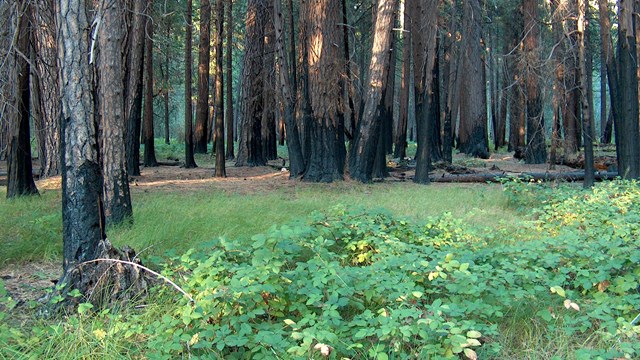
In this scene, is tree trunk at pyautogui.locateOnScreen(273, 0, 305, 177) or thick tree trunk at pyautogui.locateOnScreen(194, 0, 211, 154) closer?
tree trunk at pyautogui.locateOnScreen(273, 0, 305, 177)

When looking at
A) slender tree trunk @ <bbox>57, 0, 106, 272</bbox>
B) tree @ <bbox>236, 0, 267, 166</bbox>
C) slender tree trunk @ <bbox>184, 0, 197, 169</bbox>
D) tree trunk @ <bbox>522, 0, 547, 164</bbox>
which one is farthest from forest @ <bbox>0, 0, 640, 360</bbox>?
tree trunk @ <bbox>522, 0, 547, 164</bbox>

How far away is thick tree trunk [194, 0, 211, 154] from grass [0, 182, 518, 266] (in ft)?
26.6

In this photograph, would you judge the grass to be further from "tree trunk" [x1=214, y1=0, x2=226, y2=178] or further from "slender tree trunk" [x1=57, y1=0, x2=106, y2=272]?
"tree trunk" [x1=214, y1=0, x2=226, y2=178]

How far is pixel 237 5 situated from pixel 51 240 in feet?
66.1

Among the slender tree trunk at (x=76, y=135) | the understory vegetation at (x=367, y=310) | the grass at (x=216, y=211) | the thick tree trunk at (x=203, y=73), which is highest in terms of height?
the thick tree trunk at (x=203, y=73)

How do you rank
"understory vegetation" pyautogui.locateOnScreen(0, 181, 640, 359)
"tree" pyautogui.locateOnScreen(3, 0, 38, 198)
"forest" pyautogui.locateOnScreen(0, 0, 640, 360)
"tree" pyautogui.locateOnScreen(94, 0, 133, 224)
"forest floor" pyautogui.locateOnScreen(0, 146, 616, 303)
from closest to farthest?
"understory vegetation" pyautogui.locateOnScreen(0, 181, 640, 359), "forest" pyautogui.locateOnScreen(0, 0, 640, 360), "forest floor" pyautogui.locateOnScreen(0, 146, 616, 303), "tree" pyautogui.locateOnScreen(94, 0, 133, 224), "tree" pyautogui.locateOnScreen(3, 0, 38, 198)

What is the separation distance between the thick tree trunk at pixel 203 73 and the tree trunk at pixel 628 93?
35.8 ft

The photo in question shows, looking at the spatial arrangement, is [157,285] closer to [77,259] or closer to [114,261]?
[114,261]

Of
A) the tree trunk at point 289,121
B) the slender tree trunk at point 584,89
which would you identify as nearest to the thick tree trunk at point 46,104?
the tree trunk at point 289,121

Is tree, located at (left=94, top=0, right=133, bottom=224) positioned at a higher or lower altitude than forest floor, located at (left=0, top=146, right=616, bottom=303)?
higher

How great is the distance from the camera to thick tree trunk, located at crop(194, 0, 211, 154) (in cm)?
1791

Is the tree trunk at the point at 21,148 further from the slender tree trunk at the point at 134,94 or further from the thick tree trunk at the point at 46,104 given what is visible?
the slender tree trunk at the point at 134,94

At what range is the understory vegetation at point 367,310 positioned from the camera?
11.9 feet

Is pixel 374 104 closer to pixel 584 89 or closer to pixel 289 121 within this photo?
pixel 289 121
